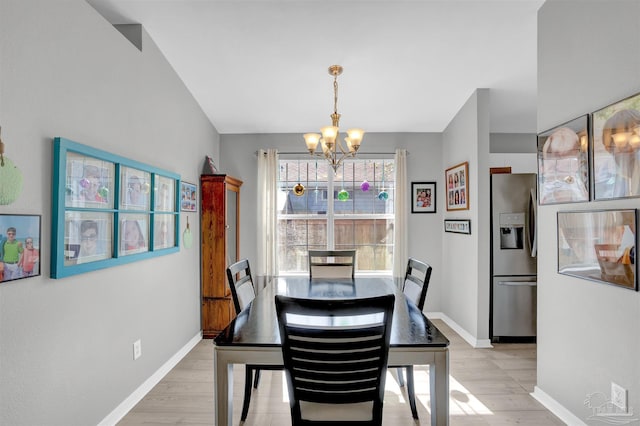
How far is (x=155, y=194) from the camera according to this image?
8.90 feet

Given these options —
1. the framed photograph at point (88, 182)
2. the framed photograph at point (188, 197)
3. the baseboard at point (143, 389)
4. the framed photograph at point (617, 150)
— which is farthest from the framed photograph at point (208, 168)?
the framed photograph at point (617, 150)

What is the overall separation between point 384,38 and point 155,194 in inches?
87.2

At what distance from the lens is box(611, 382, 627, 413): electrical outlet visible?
1.72 meters

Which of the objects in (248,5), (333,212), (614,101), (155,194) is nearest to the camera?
(614,101)

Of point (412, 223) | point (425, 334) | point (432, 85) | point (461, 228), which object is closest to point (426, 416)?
point (425, 334)

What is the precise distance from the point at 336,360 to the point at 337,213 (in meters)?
3.23

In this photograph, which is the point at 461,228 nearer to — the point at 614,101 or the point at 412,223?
the point at 412,223

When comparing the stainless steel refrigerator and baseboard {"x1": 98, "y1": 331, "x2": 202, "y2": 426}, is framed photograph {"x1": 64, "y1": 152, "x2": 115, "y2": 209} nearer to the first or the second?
baseboard {"x1": 98, "y1": 331, "x2": 202, "y2": 426}

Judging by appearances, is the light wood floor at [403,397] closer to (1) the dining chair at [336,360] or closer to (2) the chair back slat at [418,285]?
(2) the chair back slat at [418,285]

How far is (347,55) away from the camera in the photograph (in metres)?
→ 2.91

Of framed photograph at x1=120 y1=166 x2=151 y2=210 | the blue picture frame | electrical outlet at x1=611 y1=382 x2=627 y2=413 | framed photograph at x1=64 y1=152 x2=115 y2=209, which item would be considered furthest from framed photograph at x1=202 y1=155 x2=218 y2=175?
electrical outlet at x1=611 y1=382 x2=627 y2=413

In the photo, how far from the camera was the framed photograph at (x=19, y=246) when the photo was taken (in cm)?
142

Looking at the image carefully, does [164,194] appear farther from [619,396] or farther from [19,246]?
[619,396]

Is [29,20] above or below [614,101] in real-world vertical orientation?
above
